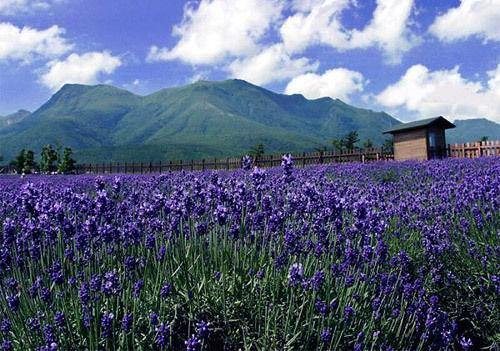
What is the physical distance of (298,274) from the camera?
110 inches

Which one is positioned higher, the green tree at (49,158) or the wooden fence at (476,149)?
the green tree at (49,158)

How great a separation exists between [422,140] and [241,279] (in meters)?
26.8

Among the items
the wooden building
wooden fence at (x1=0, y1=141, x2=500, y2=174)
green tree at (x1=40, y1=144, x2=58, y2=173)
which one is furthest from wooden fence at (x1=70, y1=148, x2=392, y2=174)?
green tree at (x1=40, y1=144, x2=58, y2=173)

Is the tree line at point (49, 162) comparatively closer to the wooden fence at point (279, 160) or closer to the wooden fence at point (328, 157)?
the wooden fence at point (328, 157)

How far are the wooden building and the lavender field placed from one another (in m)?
23.8

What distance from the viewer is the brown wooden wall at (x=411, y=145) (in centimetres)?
2802

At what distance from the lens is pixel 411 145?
2895 cm

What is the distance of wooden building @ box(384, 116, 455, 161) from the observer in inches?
1096

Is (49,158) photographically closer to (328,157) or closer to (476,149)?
(328,157)

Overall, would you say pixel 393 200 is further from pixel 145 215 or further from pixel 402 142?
pixel 402 142

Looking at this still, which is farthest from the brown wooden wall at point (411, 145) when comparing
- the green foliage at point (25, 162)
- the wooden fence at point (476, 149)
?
the green foliage at point (25, 162)

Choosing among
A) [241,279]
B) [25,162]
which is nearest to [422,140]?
[241,279]

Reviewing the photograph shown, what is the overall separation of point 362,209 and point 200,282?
55.4 inches

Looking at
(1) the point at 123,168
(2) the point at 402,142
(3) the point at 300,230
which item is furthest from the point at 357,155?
(3) the point at 300,230
